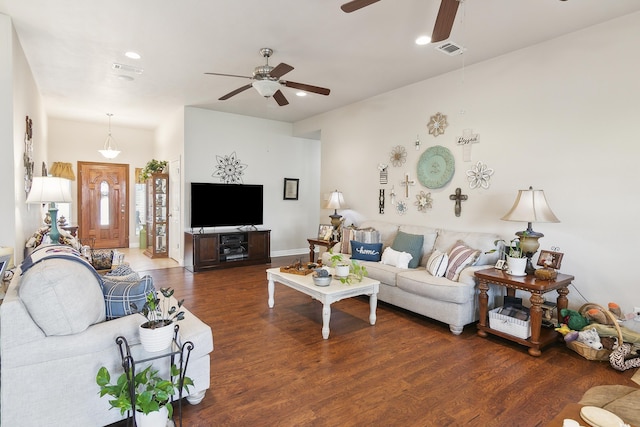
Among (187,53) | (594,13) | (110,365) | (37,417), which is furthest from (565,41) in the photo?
(37,417)

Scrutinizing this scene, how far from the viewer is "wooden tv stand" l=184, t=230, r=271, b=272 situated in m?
6.10

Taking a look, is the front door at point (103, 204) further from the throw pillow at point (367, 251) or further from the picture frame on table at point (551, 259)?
the picture frame on table at point (551, 259)

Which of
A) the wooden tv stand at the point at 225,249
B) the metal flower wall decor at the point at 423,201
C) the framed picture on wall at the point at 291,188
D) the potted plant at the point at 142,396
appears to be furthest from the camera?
the framed picture on wall at the point at 291,188

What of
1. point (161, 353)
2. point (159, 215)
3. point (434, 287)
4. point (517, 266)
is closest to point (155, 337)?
point (161, 353)

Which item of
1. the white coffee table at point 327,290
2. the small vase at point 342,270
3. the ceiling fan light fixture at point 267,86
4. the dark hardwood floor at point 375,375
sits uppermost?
the ceiling fan light fixture at point 267,86

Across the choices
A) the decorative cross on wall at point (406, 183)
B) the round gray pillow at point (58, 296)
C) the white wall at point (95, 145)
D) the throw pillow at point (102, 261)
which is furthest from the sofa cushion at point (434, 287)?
the white wall at point (95, 145)

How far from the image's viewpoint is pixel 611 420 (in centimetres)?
137

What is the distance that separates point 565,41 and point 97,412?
4.83m

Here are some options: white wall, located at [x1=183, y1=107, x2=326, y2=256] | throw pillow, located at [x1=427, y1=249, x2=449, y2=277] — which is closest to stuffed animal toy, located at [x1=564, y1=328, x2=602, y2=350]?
throw pillow, located at [x1=427, y1=249, x2=449, y2=277]

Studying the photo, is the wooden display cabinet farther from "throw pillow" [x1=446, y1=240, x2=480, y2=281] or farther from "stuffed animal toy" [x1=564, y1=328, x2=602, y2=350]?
"stuffed animal toy" [x1=564, y1=328, x2=602, y2=350]

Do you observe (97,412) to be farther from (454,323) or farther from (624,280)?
(624,280)

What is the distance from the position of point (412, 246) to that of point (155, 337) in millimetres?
3244

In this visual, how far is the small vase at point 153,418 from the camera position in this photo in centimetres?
177

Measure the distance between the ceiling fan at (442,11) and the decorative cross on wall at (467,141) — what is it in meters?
2.07
